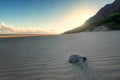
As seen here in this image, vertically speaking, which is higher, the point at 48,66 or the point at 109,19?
the point at 109,19

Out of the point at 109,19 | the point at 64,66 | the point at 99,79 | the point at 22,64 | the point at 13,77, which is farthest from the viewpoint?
the point at 109,19

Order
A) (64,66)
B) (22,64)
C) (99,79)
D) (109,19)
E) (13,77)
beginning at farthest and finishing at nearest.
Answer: (109,19), (22,64), (64,66), (13,77), (99,79)

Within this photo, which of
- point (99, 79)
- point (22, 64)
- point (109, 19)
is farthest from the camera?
point (109, 19)

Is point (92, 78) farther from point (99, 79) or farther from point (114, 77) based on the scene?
point (114, 77)

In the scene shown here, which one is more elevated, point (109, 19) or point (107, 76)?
point (109, 19)

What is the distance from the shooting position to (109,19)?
83.0 ft

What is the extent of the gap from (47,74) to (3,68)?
1005 mm

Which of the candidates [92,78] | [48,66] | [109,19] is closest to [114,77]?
[92,78]

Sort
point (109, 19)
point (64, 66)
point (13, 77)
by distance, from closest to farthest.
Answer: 1. point (13, 77)
2. point (64, 66)
3. point (109, 19)

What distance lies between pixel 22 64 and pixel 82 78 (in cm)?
154

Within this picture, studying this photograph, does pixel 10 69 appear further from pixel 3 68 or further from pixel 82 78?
pixel 82 78

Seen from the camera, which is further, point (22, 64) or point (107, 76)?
point (22, 64)

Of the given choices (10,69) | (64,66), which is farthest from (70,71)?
(10,69)

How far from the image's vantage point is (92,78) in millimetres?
2701
